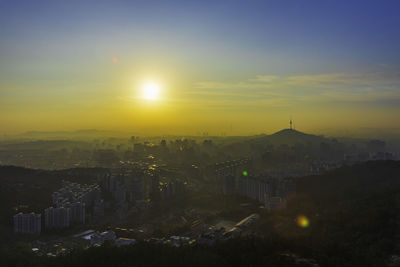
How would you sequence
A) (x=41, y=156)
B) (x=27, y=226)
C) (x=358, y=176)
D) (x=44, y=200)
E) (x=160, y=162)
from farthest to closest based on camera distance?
(x=41, y=156), (x=160, y=162), (x=358, y=176), (x=44, y=200), (x=27, y=226)

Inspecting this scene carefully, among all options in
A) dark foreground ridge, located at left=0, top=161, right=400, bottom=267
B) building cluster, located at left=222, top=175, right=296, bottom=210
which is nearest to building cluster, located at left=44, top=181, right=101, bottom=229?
dark foreground ridge, located at left=0, top=161, right=400, bottom=267

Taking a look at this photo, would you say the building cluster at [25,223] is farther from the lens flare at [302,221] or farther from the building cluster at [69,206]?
the lens flare at [302,221]

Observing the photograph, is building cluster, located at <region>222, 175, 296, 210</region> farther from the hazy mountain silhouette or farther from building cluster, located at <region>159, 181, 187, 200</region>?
the hazy mountain silhouette

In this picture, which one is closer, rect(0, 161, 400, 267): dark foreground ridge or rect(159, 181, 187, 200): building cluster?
rect(0, 161, 400, 267): dark foreground ridge

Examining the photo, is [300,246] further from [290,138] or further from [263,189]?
[290,138]

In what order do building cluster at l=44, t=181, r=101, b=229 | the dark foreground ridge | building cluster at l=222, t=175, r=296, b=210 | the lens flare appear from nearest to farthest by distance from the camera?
1. the dark foreground ridge
2. the lens flare
3. building cluster at l=44, t=181, r=101, b=229
4. building cluster at l=222, t=175, r=296, b=210

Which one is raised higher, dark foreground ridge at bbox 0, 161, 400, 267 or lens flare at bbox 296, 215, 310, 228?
dark foreground ridge at bbox 0, 161, 400, 267

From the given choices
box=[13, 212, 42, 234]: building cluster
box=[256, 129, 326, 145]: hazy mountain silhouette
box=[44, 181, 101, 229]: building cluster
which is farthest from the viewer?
box=[256, 129, 326, 145]: hazy mountain silhouette

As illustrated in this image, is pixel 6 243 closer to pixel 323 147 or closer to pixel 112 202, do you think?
pixel 112 202

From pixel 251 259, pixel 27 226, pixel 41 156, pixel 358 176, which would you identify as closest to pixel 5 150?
pixel 41 156
